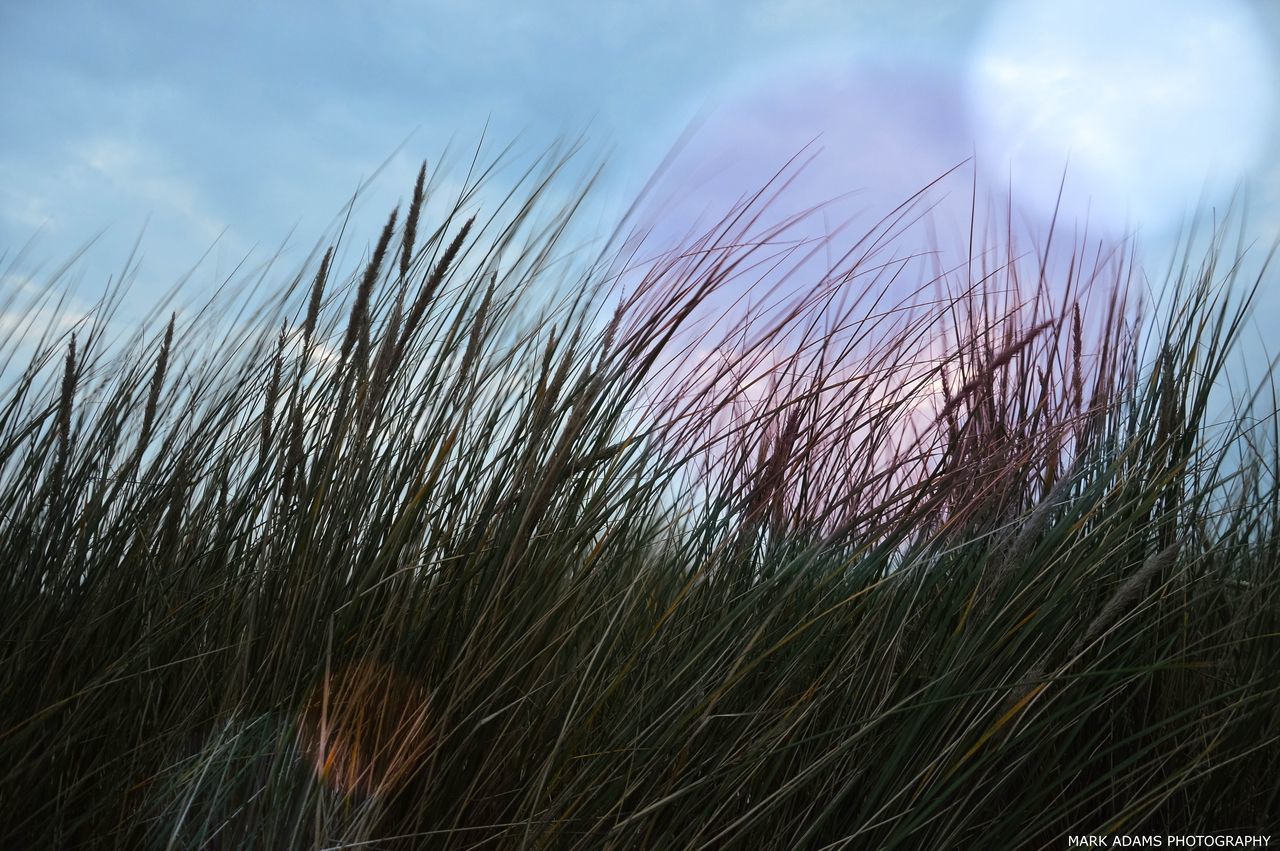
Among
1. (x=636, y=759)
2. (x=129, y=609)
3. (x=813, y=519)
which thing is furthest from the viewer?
(x=813, y=519)

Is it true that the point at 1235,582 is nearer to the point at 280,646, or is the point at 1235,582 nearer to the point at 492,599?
the point at 492,599

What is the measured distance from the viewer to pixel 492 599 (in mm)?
1107

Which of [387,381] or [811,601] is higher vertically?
[387,381]

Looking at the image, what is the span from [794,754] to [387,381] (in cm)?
70

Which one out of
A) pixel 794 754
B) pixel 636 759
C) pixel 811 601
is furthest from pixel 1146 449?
pixel 636 759

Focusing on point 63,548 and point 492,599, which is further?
point 63,548

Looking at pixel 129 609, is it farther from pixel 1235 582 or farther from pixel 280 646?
pixel 1235 582

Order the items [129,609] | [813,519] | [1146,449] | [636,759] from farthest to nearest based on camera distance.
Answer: [1146,449] < [813,519] < [129,609] < [636,759]

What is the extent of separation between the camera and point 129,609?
1.34 m

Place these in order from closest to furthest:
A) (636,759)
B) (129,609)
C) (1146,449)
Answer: (636,759), (129,609), (1146,449)

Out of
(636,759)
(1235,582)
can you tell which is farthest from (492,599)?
(1235,582)

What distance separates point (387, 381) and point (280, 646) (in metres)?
0.36

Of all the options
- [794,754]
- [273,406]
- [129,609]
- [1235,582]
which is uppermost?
[273,406]

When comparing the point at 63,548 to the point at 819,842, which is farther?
the point at 63,548
